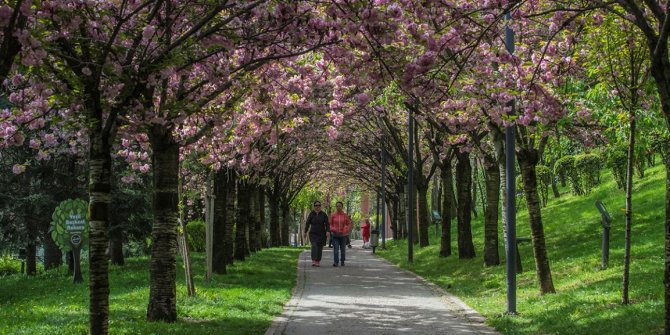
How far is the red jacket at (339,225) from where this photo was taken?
78.7ft

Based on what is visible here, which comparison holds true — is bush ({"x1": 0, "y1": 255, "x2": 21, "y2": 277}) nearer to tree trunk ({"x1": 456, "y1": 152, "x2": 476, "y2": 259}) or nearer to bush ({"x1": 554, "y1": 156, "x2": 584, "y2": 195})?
tree trunk ({"x1": 456, "y1": 152, "x2": 476, "y2": 259})

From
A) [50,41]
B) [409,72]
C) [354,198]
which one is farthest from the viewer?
[354,198]

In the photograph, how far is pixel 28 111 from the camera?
9664 millimetres

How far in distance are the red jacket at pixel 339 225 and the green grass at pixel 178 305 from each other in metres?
3.01

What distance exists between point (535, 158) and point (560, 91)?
2.49m

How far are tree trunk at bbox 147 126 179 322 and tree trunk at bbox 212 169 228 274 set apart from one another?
325 inches

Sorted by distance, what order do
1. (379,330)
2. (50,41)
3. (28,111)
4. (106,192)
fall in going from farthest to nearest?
(379,330) → (28,111) → (106,192) → (50,41)

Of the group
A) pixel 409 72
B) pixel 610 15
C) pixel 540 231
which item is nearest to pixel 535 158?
pixel 540 231

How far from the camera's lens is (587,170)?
34.5m

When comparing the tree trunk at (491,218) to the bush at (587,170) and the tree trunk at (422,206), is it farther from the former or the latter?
the bush at (587,170)

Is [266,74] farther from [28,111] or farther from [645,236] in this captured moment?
[645,236]

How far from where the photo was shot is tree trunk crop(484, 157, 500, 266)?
751 inches

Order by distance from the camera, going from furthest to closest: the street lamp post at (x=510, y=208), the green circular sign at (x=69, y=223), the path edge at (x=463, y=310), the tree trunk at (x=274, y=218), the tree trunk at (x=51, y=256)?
the tree trunk at (x=274, y=218)
the tree trunk at (x=51, y=256)
the green circular sign at (x=69, y=223)
the street lamp post at (x=510, y=208)
the path edge at (x=463, y=310)

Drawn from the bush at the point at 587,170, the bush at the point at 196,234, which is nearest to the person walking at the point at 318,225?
the bush at the point at 587,170
